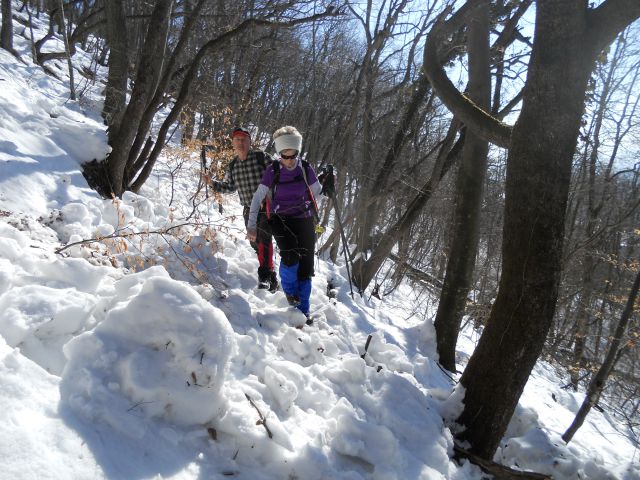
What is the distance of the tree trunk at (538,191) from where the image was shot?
2.61 metres

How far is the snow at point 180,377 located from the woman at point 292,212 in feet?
1.07

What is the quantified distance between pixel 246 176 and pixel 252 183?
0.37ft

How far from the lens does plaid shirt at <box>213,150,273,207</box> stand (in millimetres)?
4641

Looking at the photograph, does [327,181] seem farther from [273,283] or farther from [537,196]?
[537,196]

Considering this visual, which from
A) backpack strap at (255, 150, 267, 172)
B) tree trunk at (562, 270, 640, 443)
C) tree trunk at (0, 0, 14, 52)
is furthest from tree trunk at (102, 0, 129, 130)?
tree trunk at (562, 270, 640, 443)

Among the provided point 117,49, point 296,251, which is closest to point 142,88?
point 117,49

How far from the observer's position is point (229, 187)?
4867 mm

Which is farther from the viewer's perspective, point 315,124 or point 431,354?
point 315,124

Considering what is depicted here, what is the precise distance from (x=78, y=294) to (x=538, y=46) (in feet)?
11.2

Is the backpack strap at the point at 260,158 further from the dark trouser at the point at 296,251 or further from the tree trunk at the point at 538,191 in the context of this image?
the tree trunk at the point at 538,191

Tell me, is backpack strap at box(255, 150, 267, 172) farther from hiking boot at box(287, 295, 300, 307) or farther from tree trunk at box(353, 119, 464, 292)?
tree trunk at box(353, 119, 464, 292)

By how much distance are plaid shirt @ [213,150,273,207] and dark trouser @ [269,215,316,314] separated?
0.84m

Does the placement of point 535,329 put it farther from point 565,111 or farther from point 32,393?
point 32,393

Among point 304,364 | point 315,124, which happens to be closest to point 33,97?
point 304,364
